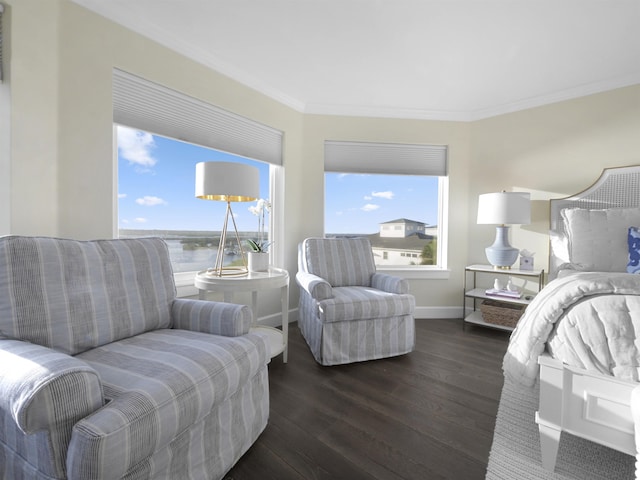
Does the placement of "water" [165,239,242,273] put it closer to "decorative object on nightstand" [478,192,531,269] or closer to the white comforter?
the white comforter

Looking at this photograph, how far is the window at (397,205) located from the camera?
134 inches

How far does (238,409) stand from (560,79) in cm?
354

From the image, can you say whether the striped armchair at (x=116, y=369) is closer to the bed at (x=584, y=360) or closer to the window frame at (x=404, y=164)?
the bed at (x=584, y=360)

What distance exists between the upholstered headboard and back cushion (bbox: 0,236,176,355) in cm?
306

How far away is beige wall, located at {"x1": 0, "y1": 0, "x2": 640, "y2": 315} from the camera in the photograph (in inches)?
64.6

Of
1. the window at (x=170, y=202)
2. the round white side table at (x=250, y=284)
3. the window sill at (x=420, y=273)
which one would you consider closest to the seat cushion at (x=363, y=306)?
the round white side table at (x=250, y=284)

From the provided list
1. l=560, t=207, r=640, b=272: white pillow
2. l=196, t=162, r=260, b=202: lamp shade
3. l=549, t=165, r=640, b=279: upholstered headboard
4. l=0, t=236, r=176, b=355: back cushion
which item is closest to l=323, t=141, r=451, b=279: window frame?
l=549, t=165, r=640, b=279: upholstered headboard

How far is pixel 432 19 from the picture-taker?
1.95m

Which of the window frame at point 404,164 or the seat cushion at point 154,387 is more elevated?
the window frame at point 404,164

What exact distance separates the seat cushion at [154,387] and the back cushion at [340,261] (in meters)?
1.34

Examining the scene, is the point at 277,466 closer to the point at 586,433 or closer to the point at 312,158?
the point at 586,433

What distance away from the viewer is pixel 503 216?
2783mm

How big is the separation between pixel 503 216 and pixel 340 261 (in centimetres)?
153

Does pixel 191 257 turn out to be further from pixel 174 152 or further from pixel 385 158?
pixel 385 158
